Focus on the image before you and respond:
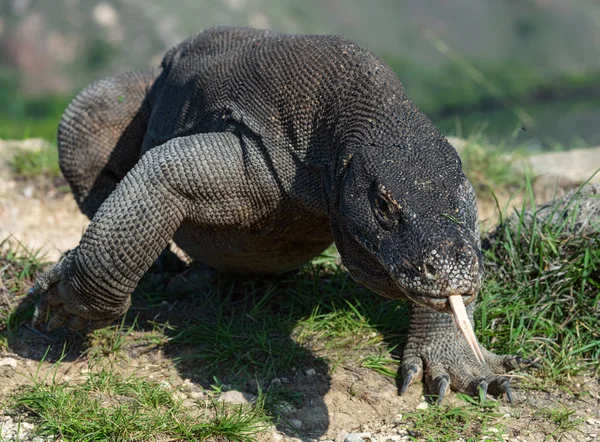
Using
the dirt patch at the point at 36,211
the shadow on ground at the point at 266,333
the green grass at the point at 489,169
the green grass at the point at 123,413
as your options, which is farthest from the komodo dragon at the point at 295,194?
the green grass at the point at 489,169

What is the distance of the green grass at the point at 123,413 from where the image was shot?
3318 mm

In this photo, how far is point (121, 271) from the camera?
12.4ft

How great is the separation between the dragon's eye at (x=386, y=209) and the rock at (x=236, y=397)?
128 centimetres

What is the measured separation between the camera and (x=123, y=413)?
3.40 meters

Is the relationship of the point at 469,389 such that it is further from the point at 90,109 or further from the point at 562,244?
the point at 90,109

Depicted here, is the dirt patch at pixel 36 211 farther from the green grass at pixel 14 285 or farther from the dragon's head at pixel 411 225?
the dragon's head at pixel 411 225

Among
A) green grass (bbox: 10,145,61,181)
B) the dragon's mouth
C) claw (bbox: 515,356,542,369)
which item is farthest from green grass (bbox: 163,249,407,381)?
green grass (bbox: 10,145,61,181)

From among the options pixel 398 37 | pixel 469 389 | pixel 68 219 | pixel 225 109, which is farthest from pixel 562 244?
pixel 398 37

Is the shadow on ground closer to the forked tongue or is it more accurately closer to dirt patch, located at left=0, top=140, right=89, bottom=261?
the forked tongue

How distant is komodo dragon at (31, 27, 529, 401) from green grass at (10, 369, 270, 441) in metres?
0.43

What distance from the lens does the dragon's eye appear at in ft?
9.64

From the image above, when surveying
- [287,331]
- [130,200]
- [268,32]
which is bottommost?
[287,331]

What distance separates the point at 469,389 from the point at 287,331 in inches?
41.8

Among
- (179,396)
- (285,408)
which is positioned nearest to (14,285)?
(179,396)
